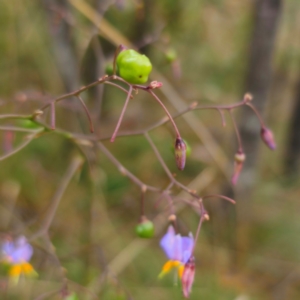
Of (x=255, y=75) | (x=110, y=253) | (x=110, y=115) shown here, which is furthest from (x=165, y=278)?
(x=110, y=115)

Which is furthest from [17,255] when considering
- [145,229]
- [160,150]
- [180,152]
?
[160,150]

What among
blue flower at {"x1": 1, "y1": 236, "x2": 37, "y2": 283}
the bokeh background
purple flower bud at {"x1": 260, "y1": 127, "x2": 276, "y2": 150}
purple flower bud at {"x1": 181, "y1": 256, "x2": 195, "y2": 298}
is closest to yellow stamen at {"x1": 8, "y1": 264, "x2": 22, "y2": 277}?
blue flower at {"x1": 1, "y1": 236, "x2": 37, "y2": 283}

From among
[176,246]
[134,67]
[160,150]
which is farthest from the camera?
[160,150]

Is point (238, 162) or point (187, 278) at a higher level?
point (238, 162)

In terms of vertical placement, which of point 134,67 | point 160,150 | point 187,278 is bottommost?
point 187,278

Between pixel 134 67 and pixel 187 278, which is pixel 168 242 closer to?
pixel 187 278

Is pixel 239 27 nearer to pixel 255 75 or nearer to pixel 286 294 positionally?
pixel 255 75

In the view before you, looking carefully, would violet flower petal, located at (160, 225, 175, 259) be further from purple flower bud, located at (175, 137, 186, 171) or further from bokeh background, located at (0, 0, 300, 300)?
bokeh background, located at (0, 0, 300, 300)

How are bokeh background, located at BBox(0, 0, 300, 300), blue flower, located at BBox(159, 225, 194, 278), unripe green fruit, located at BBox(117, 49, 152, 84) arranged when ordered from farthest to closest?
bokeh background, located at BBox(0, 0, 300, 300), blue flower, located at BBox(159, 225, 194, 278), unripe green fruit, located at BBox(117, 49, 152, 84)
